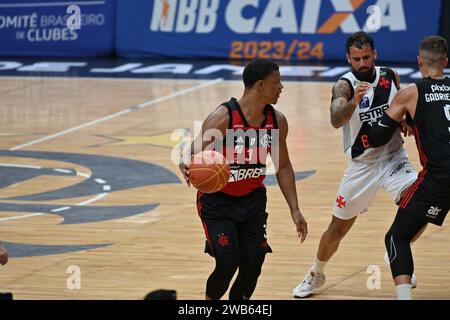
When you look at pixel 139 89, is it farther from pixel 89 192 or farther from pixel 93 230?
pixel 93 230

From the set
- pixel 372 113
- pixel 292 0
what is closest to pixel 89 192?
pixel 372 113

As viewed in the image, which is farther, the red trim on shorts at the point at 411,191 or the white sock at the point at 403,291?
the red trim on shorts at the point at 411,191

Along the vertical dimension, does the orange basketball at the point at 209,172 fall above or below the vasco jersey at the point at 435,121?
below

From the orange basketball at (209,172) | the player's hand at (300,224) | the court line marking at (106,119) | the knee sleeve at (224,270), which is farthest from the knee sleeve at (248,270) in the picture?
the court line marking at (106,119)

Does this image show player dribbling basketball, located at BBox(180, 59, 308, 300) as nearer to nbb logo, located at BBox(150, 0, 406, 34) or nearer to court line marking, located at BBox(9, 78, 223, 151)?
court line marking, located at BBox(9, 78, 223, 151)

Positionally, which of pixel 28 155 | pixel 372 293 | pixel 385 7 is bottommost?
pixel 372 293

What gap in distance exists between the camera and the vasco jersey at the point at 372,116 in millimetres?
8195

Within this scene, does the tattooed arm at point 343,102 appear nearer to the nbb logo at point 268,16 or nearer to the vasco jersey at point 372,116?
the vasco jersey at point 372,116

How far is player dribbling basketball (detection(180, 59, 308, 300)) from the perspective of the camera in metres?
7.00

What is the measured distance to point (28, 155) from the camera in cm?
1451

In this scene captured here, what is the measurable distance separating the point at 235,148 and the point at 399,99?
119cm

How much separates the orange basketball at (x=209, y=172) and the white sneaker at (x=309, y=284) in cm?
185

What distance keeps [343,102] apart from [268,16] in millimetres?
14841

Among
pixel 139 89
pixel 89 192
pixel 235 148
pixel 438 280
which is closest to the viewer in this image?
pixel 235 148
